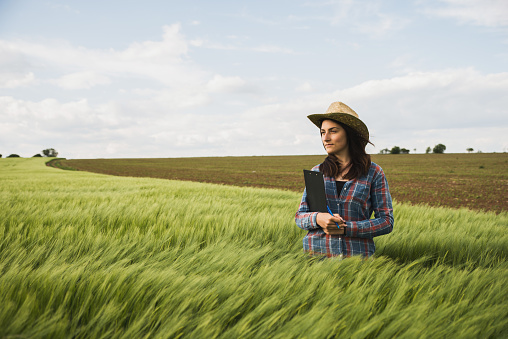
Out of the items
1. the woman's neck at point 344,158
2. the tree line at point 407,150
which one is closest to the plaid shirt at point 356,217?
the woman's neck at point 344,158

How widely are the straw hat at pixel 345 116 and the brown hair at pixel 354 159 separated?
0.05 meters

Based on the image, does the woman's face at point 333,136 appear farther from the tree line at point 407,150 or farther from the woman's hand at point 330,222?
the tree line at point 407,150

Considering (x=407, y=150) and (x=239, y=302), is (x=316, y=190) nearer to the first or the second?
(x=239, y=302)

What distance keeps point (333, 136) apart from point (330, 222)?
627 millimetres

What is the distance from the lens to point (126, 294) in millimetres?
1026

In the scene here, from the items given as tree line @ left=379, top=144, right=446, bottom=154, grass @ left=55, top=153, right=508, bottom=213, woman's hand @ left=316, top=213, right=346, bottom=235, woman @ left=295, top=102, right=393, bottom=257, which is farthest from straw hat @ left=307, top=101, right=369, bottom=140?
tree line @ left=379, top=144, right=446, bottom=154

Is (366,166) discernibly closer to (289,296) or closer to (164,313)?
(289,296)

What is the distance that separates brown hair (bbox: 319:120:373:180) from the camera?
6.40 ft

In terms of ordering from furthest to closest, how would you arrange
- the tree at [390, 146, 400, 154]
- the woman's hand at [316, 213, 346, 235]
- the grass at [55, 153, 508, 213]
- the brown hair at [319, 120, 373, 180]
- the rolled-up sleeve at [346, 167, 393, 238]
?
the tree at [390, 146, 400, 154] → the grass at [55, 153, 508, 213] → the brown hair at [319, 120, 373, 180] → the rolled-up sleeve at [346, 167, 393, 238] → the woman's hand at [316, 213, 346, 235]

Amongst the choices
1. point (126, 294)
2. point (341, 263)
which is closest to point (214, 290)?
point (126, 294)

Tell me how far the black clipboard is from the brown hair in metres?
0.31

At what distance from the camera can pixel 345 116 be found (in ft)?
6.02

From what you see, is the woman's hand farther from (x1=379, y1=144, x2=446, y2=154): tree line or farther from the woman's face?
(x1=379, y1=144, x2=446, y2=154): tree line

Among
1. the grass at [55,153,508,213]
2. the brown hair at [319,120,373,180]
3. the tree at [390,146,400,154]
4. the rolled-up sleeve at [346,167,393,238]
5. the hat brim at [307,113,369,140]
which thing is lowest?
the grass at [55,153,508,213]
